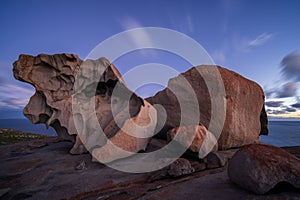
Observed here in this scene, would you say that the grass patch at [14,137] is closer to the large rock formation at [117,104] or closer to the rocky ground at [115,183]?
the large rock formation at [117,104]

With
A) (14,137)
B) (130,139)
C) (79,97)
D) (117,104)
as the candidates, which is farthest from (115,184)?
(14,137)

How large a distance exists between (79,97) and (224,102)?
7659mm

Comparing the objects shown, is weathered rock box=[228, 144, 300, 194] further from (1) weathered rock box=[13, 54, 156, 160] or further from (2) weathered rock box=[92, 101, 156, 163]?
(1) weathered rock box=[13, 54, 156, 160]

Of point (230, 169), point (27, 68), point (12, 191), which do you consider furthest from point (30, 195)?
point (27, 68)

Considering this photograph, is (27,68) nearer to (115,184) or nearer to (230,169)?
(115,184)

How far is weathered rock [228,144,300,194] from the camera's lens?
118 inches

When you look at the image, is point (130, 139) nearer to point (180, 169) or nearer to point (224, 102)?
point (180, 169)

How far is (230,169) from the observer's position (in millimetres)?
3689

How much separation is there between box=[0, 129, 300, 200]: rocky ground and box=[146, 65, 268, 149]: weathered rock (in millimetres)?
2568

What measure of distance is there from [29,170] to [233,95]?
8.91 meters

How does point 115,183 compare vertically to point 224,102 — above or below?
below

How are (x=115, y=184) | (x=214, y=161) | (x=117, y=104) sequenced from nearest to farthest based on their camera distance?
(x=115, y=184)
(x=214, y=161)
(x=117, y=104)

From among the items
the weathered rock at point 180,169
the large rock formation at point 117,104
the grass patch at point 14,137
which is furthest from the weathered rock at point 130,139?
the grass patch at point 14,137

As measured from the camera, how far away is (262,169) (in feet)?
10.1
